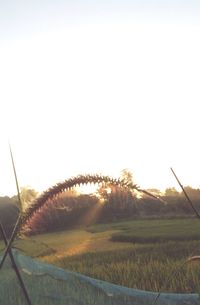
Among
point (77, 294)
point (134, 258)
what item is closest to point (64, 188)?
point (77, 294)

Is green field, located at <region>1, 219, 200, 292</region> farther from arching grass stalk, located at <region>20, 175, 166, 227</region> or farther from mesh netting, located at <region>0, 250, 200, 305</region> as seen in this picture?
mesh netting, located at <region>0, 250, 200, 305</region>

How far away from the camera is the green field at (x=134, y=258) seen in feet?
18.9

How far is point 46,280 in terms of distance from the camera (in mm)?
5125

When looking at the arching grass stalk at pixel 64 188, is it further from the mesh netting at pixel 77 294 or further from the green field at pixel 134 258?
the mesh netting at pixel 77 294

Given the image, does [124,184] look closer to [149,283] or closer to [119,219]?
[149,283]

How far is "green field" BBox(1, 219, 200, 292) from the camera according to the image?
576 centimetres

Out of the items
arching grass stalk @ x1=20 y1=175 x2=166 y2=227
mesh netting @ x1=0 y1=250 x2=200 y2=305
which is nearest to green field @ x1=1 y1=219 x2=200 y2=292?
arching grass stalk @ x1=20 y1=175 x2=166 y2=227

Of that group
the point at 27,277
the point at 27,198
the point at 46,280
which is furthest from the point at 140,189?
the point at 27,277

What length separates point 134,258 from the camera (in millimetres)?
11383

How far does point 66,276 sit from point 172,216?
27.4 meters

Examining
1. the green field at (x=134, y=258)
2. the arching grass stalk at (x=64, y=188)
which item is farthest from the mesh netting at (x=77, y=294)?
the arching grass stalk at (x=64, y=188)

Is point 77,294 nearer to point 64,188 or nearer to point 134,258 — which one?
point 64,188

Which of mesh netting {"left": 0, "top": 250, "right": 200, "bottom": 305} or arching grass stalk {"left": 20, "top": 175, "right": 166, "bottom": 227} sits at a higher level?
arching grass stalk {"left": 20, "top": 175, "right": 166, "bottom": 227}

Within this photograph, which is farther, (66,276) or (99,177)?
(66,276)
